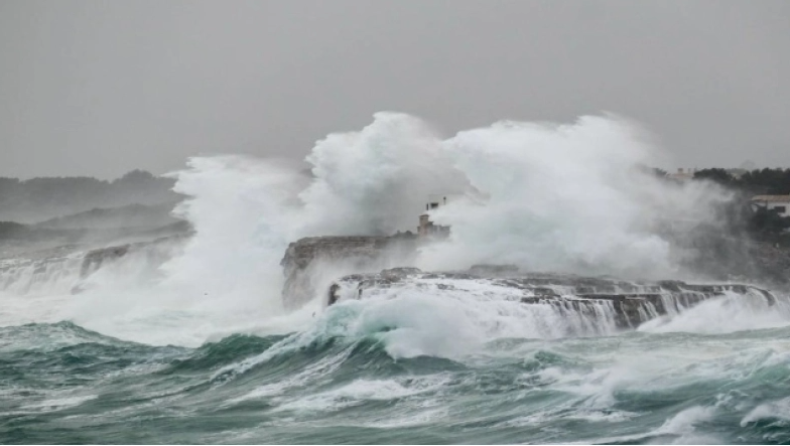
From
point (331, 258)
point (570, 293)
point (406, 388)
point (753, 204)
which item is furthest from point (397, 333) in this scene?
point (753, 204)

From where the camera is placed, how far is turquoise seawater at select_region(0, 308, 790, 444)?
14.0m

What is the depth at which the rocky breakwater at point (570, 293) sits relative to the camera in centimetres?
2120

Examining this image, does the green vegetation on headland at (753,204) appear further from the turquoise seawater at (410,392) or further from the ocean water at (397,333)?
the turquoise seawater at (410,392)

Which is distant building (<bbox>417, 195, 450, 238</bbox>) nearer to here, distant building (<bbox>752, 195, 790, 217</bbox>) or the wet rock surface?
the wet rock surface

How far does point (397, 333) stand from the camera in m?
19.0

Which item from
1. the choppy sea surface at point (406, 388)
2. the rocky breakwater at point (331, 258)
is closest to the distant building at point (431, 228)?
the rocky breakwater at point (331, 258)

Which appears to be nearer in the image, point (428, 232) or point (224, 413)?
point (224, 413)

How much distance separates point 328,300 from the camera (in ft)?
78.7

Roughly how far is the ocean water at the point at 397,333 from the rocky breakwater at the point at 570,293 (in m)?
0.18

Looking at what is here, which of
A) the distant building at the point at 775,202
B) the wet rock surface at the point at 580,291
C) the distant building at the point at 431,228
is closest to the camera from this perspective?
the wet rock surface at the point at 580,291

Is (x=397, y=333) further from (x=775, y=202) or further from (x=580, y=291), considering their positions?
(x=775, y=202)

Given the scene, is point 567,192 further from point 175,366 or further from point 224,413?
point 224,413

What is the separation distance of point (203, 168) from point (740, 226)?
52.1 feet

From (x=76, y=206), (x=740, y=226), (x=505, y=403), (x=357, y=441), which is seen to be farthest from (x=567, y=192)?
(x=76, y=206)
